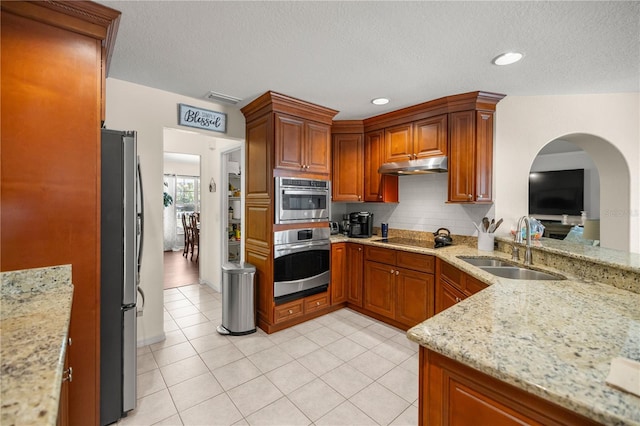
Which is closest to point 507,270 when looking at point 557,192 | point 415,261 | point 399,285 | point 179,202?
point 415,261

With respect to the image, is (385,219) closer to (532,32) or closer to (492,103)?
(492,103)

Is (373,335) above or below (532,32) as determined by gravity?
below

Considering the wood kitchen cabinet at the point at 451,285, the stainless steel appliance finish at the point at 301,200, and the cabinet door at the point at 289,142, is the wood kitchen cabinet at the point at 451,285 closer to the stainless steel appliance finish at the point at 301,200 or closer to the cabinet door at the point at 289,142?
the stainless steel appliance finish at the point at 301,200

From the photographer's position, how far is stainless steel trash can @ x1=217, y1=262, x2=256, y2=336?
118 inches

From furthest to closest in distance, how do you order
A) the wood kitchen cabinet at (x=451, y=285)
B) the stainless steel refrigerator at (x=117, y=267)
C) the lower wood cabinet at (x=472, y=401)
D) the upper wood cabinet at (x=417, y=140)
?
the upper wood cabinet at (x=417, y=140), the wood kitchen cabinet at (x=451, y=285), the stainless steel refrigerator at (x=117, y=267), the lower wood cabinet at (x=472, y=401)

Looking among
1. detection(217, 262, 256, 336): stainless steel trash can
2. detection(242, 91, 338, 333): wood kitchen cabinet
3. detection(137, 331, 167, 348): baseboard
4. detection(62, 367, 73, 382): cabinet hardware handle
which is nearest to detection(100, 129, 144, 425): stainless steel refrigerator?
detection(62, 367, 73, 382): cabinet hardware handle

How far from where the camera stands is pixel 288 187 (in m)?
3.11

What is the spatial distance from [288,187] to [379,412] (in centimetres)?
215

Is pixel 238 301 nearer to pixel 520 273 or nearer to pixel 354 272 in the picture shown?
pixel 354 272

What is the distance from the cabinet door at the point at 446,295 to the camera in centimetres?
243

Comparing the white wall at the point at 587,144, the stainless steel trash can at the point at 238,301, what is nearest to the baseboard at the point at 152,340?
the stainless steel trash can at the point at 238,301

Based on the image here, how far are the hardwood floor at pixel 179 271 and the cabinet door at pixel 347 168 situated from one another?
3037 mm

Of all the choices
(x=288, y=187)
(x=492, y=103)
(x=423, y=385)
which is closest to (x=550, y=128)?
(x=492, y=103)

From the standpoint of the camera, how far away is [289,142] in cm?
312
